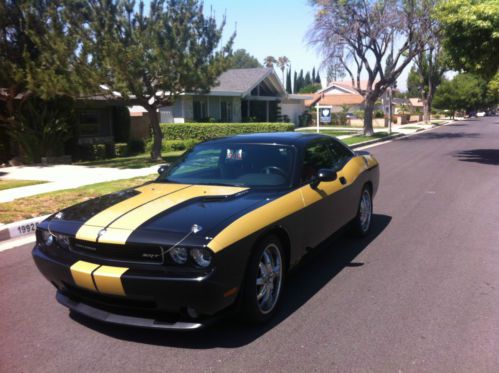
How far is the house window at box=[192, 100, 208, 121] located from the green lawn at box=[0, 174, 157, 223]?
19.0 meters

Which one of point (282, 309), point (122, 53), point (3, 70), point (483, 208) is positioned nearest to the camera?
point (282, 309)

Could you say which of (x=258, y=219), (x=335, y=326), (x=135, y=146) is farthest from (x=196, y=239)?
(x=135, y=146)

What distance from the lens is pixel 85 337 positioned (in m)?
3.62

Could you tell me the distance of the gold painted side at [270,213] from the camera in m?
3.32

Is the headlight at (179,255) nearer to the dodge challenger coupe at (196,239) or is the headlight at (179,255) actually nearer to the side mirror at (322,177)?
the dodge challenger coupe at (196,239)

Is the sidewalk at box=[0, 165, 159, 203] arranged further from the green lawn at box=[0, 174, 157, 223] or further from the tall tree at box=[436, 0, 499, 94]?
the tall tree at box=[436, 0, 499, 94]

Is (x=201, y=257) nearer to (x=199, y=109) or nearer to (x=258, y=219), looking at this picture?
(x=258, y=219)

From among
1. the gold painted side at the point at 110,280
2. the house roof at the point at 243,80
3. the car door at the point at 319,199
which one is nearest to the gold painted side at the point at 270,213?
the car door at the point at 319,199

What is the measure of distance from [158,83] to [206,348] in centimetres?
1317

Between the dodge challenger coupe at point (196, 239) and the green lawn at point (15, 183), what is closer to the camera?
the dodge challenger coupe at point (196, 239)

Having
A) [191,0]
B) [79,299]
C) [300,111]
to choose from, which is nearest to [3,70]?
[191,0]

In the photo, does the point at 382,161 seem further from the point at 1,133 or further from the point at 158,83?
the point at 1,133

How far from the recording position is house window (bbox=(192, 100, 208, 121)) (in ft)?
99.2

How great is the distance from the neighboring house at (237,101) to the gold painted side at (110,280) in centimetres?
2372
